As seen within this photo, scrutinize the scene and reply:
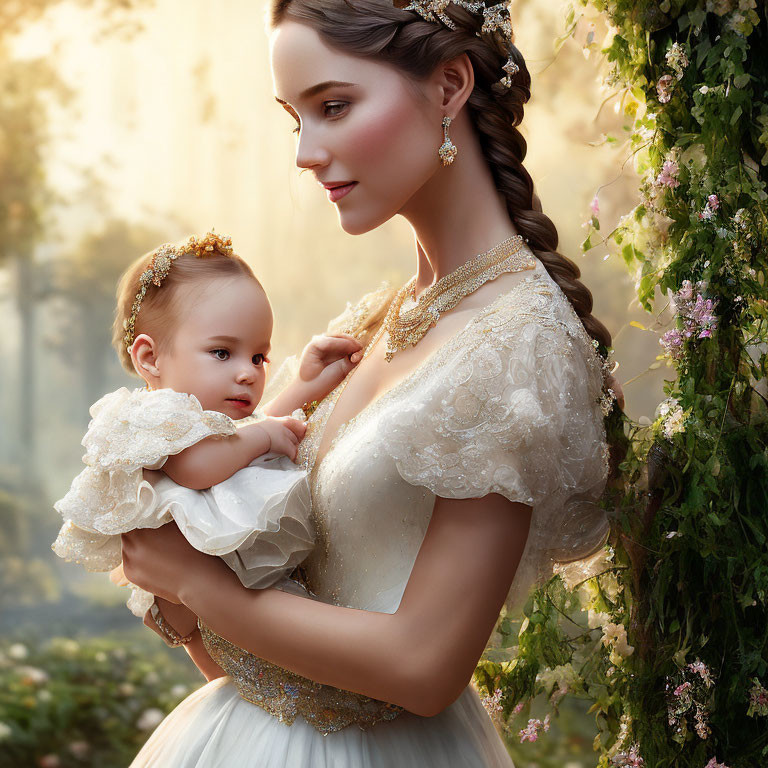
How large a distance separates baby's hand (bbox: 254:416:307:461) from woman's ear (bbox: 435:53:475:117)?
0.67 m

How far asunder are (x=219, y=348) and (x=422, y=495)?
531 millimetres

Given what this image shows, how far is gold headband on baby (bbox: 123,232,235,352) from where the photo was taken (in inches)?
72.4

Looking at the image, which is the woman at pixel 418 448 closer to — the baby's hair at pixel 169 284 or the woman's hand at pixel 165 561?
the woman's hand at pixel 165 561

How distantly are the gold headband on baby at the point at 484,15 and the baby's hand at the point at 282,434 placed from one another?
78 cm

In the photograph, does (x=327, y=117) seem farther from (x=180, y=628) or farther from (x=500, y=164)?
(x=180, y=628)

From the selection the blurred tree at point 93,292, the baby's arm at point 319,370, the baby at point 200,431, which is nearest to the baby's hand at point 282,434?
the baby at point 200,431

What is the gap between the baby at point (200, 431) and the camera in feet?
5.07

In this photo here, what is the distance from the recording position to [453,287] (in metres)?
1.70

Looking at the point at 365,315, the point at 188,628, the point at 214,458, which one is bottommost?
the point at 188,628

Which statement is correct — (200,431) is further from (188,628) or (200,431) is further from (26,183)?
(26,183)

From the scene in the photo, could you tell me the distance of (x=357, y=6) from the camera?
5.19 feet

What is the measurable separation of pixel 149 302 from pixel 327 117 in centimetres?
55

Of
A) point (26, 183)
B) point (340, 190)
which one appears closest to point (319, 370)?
point (340, 190)

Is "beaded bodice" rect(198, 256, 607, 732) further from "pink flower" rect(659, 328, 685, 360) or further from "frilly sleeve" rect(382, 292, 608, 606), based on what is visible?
"pink flower" rect(659, 328, 685, 360)
